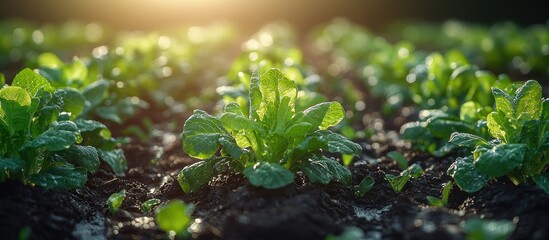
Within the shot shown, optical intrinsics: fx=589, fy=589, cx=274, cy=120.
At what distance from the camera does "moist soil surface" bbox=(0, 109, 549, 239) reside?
8.22 ft

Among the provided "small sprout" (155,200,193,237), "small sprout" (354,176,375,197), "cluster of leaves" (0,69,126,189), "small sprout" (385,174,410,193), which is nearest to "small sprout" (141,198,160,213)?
"cluster of leaves" (0,69,126,189)

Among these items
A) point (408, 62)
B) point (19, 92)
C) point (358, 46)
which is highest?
point (19, 92)

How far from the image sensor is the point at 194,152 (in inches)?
115

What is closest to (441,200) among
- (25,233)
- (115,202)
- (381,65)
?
(115,202)

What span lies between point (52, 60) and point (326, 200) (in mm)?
3254

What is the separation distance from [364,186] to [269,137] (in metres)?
0.67

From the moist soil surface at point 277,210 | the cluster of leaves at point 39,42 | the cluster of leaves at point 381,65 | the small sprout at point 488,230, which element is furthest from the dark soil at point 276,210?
the cluster of leaves at point 39,42

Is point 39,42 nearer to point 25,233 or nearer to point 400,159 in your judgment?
point 400,159

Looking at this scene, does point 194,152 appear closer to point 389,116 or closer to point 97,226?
point 97,226

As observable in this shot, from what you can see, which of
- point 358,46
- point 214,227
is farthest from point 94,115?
point 358,46

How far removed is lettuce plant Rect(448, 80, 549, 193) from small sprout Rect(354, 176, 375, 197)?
462 mm

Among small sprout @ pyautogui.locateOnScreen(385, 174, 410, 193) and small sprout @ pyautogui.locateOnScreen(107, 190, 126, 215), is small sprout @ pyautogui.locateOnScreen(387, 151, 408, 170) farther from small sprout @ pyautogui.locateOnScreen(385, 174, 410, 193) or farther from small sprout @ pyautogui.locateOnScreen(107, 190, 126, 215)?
small sprout @ pyautogui.locateOnScreen(107, 190, 126, 215)

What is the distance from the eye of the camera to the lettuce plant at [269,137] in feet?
9.57

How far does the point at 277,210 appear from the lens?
263cm
